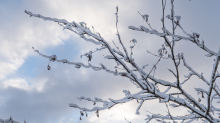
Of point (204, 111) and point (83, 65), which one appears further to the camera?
point (204, 111)

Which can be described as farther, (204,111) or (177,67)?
(204,111)

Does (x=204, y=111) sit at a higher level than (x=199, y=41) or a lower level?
lower

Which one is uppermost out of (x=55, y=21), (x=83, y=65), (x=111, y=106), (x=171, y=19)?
(x=55, y=21)

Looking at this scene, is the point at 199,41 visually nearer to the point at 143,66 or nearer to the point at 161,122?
the point at 143,66

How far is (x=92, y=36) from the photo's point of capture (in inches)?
98.8

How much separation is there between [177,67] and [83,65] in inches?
63.4

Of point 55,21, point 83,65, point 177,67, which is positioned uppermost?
point 55,21

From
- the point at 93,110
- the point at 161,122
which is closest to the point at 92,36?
the point at 93,110

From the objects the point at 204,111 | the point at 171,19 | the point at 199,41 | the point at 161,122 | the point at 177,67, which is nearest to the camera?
the point at 199,41

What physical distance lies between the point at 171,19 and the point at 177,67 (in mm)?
819

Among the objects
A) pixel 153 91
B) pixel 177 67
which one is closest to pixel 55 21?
pixel 153 91

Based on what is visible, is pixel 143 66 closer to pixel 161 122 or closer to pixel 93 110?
pixel 93 110

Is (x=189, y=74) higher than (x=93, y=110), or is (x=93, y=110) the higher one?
Result: (x=189, y=74)

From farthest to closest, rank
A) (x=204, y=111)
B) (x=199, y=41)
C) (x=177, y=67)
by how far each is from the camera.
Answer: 1. (x=204, y=111)
2. (x=177, y=67)
3. (x=199, y=41)
